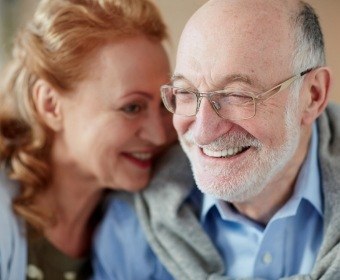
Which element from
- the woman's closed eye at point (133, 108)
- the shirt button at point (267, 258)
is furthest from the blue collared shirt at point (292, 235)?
the woman's closed eye at point (133, 108)

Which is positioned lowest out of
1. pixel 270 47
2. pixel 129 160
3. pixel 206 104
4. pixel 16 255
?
pixel 16 255

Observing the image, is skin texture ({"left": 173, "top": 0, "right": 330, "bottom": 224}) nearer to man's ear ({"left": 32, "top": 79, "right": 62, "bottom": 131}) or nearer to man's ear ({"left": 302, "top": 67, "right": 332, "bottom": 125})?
man's ear ({"left": 302, "top": 67, "right": 332, "bottom": 125})

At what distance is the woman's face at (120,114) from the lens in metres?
1.24

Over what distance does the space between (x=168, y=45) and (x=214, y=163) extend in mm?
392

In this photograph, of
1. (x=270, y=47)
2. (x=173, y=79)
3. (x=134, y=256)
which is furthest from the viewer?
(x=134, y=256)

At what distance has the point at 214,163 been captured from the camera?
3.41 ft

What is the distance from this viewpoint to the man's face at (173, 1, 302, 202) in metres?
0.98

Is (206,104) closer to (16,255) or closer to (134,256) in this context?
(134,256)

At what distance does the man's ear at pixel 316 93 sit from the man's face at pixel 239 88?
0.03 metres

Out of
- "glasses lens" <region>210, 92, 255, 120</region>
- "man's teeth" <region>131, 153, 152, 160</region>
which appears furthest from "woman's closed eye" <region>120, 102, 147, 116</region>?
"glasses lens" <region>210, 92, 255, 120</region>

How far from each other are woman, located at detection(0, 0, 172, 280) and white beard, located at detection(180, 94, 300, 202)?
29 cm

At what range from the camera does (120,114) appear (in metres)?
1.27

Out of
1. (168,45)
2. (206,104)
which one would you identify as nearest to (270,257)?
(206,104)

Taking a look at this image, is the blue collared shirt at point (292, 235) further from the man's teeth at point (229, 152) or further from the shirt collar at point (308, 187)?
the man's teeth at point (229, 152)
